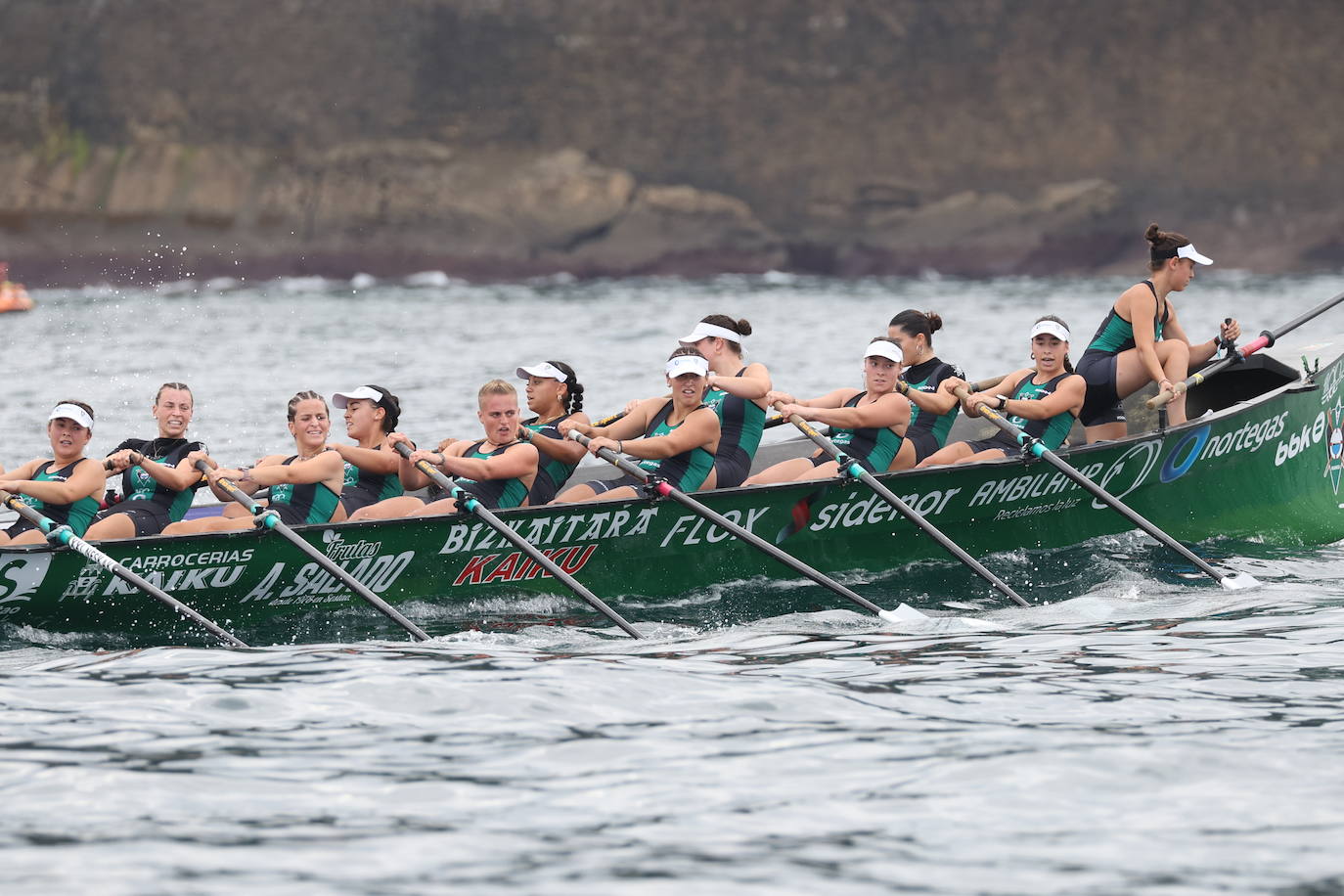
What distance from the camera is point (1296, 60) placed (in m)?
66.6

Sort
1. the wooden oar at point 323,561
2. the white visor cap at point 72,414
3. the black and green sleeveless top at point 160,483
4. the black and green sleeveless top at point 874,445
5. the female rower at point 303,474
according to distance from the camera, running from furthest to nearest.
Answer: the black and green sleeveless top at point 874,445
the black and green sleeveless top at point 160,483
the female rower at point 303,474
the white visor cap at point 72,414
the wooden oar at point 323,561

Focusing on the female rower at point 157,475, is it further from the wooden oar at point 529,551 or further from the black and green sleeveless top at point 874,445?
the black and green sleeveless top at point 874,445

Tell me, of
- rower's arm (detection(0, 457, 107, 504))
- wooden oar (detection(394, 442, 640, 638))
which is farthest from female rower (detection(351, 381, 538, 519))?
rower's arm (detection(0, 457, 107, 504))

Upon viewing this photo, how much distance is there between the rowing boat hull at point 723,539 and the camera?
11.1 m

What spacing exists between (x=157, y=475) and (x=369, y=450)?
1.33 metres

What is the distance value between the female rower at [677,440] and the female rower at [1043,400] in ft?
5.82

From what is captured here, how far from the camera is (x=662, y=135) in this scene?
213 feet

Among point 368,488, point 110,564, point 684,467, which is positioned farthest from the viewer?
point 368,488

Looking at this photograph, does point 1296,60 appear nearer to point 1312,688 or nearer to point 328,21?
point 328,21

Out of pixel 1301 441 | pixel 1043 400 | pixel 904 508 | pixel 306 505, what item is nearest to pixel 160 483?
pixel 306 505

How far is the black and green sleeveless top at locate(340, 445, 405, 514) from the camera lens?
12.3 meters

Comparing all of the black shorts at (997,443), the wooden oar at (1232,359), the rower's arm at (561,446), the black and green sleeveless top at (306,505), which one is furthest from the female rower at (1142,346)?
the black and green sleeveless top at (306,505)

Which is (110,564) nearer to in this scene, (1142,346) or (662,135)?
(1142,346)

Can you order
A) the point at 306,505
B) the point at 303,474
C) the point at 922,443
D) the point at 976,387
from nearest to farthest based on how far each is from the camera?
the point at 303,474 → the point at 306,505 → the point at 922,443 → the point at 976,387
